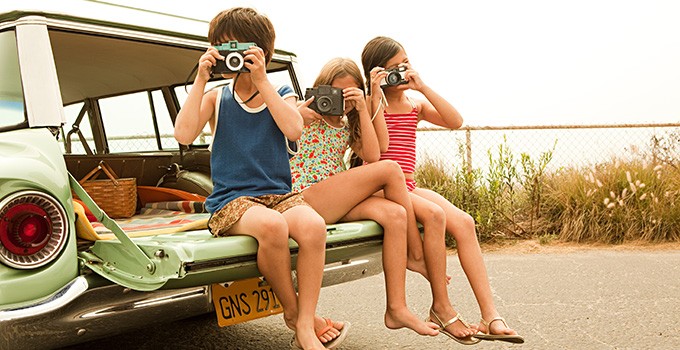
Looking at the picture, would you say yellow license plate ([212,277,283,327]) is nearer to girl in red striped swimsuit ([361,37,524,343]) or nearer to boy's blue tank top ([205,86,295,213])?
boy's blue tank top ([205,86,295,213])

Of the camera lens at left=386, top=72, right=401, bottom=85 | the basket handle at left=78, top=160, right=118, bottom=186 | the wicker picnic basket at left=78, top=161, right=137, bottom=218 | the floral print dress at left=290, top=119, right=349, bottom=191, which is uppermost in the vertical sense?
the camera lens at left=386, top=72, right=401, bottom=85

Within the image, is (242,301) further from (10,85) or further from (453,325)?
(10,85)

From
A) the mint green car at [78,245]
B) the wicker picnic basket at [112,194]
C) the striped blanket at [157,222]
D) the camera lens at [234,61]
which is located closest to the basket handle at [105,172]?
the wicker picnic basket at [112,194]

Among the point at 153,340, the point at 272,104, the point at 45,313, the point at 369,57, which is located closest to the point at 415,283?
the point at 153,340

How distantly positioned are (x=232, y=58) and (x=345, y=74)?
85 centimetres

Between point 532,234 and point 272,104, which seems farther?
point 532,234

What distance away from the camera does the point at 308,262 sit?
10.3ft

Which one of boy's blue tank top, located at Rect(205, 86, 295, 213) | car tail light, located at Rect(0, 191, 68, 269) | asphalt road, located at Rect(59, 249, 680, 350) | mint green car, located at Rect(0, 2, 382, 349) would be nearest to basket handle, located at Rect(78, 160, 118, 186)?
mint green car, located at Rect(0, 2, 382, 349)

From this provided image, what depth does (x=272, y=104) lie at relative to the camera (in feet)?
10.5

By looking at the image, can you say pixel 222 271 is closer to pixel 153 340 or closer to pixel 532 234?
pixel 153 340

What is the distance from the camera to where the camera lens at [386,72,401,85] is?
3.87 m

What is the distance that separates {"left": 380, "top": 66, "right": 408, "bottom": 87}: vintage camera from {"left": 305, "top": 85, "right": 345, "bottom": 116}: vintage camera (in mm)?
328

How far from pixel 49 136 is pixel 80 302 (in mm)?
776

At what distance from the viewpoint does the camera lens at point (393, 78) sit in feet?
12.7
